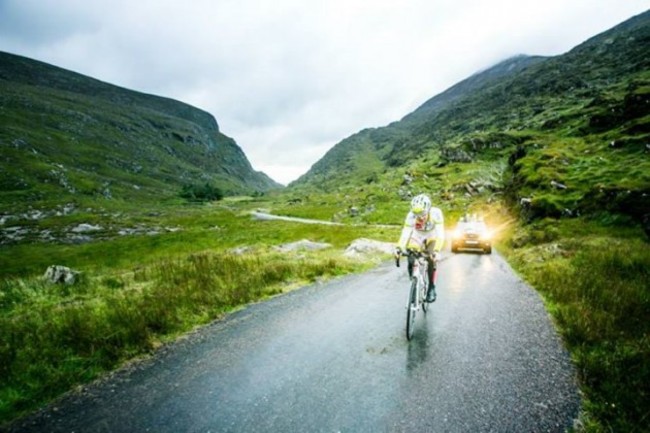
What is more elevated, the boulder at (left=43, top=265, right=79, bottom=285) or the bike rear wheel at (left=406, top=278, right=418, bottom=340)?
the boulder at (left=43, top=265, right=79, bottom=285)

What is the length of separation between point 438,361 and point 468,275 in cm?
1041

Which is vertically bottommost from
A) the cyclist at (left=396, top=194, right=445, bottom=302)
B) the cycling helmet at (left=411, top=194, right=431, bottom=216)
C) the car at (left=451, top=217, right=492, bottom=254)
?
the car at (left=451, top=217, right=492, bottom=254)

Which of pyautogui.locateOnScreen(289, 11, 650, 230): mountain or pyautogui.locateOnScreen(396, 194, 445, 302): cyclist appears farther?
pyautogui.locateOnScreen(289, 11, 650, 230): mountain

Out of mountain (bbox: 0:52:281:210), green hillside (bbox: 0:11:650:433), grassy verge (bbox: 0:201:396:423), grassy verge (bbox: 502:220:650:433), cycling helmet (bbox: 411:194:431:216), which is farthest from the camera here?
mountain (bbox: 0:52:281:210)

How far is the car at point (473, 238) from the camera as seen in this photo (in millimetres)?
24203

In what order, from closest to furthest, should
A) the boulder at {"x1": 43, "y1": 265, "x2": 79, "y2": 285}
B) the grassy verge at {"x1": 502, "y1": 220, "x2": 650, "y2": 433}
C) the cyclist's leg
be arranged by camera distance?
the grassy verge at {"x1": 502, "y1": 220, "x2": 650, "y2": 433} < the cyclist's leg < the boulder at {"x1": 43, "y1": 265, "x2": 79, "y2": 285}

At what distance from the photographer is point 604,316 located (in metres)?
7.62

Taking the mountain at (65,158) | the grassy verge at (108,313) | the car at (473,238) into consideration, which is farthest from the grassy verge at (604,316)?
the mountain at (65,158)

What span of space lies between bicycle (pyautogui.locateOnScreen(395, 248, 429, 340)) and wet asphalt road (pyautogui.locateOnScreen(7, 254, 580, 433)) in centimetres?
37

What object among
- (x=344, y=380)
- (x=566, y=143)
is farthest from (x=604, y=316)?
(x=566, y=143)

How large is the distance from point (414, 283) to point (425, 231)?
4.78ft

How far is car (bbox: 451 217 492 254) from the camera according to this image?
24.2 meters

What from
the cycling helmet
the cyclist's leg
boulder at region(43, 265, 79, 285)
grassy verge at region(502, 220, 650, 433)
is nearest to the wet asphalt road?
grassy verge at region(502, 220, 650, 433)

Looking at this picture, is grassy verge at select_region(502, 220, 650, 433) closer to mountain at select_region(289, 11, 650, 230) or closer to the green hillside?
the green hillside
